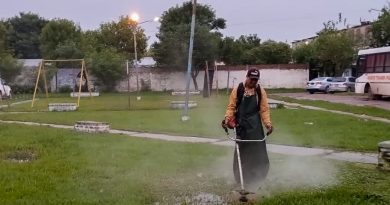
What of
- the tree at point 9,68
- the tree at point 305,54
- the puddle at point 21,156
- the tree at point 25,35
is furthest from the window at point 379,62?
the tree at point 25,35

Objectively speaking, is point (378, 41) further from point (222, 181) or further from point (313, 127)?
point (222, 181)

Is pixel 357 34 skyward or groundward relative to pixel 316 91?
skyward

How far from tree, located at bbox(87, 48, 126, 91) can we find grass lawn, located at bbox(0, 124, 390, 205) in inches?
1321

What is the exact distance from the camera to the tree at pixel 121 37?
2457 inches

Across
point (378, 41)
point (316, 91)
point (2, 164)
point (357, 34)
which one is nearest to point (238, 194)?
point (2, 164)

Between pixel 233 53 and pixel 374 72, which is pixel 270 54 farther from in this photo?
pixel 374 72

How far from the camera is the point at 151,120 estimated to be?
1772 cm

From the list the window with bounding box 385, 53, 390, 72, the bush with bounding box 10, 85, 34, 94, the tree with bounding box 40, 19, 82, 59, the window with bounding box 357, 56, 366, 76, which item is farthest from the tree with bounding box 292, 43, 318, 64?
the bush with bounding box 10, 85, 34, 94

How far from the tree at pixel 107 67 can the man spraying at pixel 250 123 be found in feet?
125

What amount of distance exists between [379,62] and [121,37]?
3847 centimetres

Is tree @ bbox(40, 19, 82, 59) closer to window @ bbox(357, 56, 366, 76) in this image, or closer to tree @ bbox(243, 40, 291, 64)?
tree @ bbox(243, 40, 291, 64)

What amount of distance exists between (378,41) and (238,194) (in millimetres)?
47229

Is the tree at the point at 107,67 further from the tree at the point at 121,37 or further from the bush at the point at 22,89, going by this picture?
the tree at the point at 121,37

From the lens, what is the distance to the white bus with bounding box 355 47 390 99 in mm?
28781
